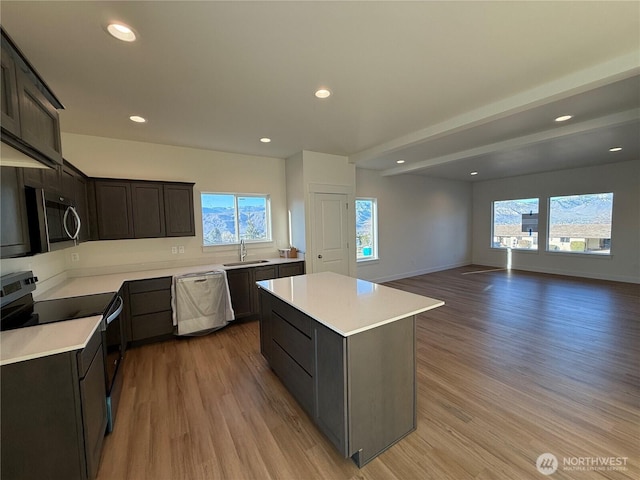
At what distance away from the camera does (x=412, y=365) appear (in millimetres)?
1846

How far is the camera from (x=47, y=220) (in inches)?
77.1

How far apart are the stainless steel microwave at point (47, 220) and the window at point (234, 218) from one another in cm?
200

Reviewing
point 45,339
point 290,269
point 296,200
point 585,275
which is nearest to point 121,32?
point 45,339

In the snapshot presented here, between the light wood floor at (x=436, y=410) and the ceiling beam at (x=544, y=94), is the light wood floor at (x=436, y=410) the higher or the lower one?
the lower one

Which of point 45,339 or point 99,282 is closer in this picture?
point 45,339

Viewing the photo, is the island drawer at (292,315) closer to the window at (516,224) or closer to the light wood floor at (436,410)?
the light wood floor at (436,410)

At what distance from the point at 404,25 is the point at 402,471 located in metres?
2.77

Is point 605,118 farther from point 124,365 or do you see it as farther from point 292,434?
point 124,365

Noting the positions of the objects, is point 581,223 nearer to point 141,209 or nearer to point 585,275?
point 585,275

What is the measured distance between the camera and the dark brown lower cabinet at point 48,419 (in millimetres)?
1299

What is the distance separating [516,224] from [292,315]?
8.28m

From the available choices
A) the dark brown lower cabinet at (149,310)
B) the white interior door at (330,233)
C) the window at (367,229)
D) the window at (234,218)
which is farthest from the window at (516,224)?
the dark brown lower cabinet at (149,310)

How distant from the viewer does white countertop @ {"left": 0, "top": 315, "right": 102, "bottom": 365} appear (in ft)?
4.40

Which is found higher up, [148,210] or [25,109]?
[25,109]
